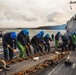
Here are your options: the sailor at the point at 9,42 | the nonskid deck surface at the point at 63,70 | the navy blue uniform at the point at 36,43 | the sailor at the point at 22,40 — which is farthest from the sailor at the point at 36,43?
the nonskid deck surface at the point at 63,70

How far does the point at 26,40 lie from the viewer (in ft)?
46.6

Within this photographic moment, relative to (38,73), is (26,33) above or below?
above

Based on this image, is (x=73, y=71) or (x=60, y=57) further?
(x=60, y=57)

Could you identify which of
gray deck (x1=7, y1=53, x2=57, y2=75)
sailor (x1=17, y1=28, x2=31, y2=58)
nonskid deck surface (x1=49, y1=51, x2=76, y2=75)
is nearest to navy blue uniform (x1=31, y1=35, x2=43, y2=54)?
sailor (x1=17, y1=28, x2=31, y2=58)

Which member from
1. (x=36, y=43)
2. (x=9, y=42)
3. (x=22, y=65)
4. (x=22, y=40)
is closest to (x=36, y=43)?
(x=36, y=43)

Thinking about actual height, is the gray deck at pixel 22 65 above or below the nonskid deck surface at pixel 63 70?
above

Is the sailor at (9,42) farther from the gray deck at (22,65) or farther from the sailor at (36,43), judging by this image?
the sailor at (36,43)

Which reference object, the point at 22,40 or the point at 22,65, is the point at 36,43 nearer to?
the point at 22,40

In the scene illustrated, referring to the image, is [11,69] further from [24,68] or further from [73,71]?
[73,71]

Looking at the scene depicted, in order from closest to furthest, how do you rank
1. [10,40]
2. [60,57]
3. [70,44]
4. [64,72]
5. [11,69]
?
[11,69], [64,72], [10,40], [60,57], [70,44]

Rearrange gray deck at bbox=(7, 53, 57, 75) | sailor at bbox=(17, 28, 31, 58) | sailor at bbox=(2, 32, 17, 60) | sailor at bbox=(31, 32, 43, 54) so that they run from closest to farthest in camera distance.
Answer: gray deck at bbox=(7, 53, 57, 75), sailor at bbox=(2, 32, 17, 60), sailor at bbox=(17, 28, 31, 58), sailor at bbox=(31, 32, 43, 54)

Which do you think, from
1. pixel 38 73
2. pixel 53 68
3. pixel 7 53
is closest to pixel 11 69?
pixel 38 73

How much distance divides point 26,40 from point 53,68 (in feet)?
11.0

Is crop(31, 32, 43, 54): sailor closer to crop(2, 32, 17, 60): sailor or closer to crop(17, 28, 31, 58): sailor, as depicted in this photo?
crop(17, 28, 31, 58): sailor
